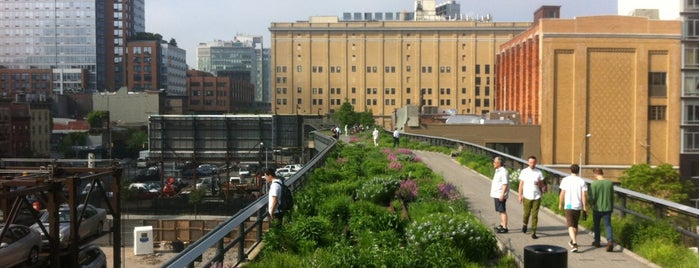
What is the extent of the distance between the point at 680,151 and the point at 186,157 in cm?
5560

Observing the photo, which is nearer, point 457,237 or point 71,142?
point 457,237

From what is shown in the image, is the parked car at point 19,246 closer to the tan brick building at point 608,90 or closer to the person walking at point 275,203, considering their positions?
the person walking at point 275,203

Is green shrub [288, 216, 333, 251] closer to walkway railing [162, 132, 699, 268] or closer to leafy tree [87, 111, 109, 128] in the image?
walkway railing [162, 132, 699, 268]

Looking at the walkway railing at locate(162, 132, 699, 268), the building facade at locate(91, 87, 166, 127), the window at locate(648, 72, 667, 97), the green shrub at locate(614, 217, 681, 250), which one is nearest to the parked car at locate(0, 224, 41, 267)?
the walkway railing at locate(162, 132, 699, 268)

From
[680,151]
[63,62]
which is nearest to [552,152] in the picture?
[680,151]

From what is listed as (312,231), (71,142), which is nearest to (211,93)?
(71,142)

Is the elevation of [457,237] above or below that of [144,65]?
below

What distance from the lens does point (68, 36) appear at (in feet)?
577

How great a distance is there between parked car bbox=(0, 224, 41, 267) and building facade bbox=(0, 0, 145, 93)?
164128 millimetres

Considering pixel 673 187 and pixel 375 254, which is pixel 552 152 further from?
pixel 375 254

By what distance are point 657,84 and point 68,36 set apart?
144 m

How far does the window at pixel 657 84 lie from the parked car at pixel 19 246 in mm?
76536

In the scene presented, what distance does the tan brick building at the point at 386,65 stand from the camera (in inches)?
6068

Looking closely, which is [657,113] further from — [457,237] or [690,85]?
[457,237]
